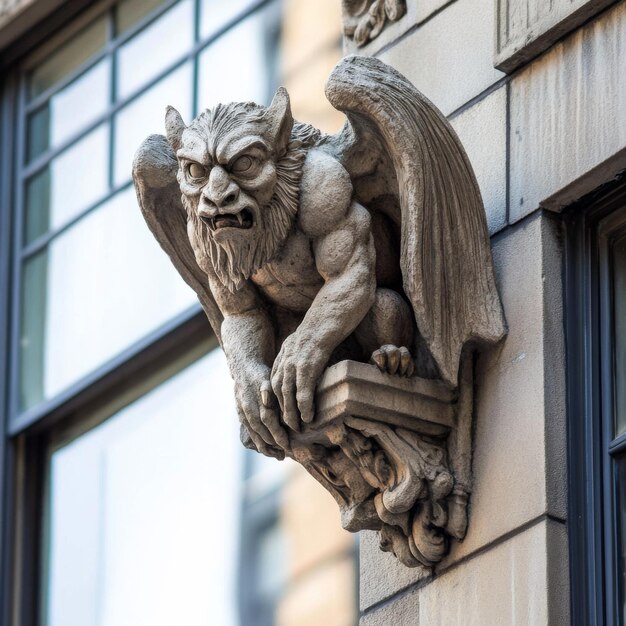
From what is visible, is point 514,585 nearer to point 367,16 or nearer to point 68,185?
point 367,16

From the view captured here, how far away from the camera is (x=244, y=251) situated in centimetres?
582

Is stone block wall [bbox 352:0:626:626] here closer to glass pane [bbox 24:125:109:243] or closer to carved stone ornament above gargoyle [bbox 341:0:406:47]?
carved stone ornament above gargoyle [bbox 341:0:406:47]

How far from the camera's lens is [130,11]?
384 inches

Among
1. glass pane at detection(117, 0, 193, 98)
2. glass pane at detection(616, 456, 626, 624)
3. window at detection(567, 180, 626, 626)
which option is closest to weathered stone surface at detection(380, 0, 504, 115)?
window at detection(567, 180, 626, 626)

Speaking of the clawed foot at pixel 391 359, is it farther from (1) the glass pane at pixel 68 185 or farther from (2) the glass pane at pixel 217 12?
(1) the glass pane at pixel 68 185

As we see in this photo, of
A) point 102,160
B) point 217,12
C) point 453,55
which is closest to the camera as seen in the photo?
point 453,55

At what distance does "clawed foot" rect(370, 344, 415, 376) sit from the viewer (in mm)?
5785

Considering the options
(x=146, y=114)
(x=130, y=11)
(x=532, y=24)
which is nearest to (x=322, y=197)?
(x=532, y=24)

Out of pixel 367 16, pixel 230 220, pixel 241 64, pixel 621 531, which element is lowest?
pixel 621 531

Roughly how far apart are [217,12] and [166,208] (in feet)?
10.1

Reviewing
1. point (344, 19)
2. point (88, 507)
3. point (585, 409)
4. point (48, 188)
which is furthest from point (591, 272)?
point (48, 188)

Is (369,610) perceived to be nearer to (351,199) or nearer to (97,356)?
(351,199)

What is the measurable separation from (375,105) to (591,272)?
0.77 meters

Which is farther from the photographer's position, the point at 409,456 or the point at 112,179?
the point at 112,179
